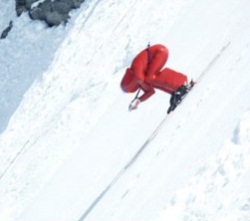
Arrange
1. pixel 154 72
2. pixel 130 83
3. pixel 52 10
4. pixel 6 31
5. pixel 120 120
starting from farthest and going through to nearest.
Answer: pixel 6 31
pixel 52 10
pixel 120 120
pixel 130 83
pixel 154 72

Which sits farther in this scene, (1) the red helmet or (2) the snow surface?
(1) the red helmet

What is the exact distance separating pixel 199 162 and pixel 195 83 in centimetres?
308

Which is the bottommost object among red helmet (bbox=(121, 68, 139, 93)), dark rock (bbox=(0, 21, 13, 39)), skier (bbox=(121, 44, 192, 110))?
dark rock (bbox=(0, 21, 13, 39))

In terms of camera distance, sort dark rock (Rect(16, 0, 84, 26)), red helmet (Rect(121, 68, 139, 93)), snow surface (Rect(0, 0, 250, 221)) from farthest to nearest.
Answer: dark rock (Rect(16, 0, 84, 26)), red helmet (Rect(121, 68, 139, 93)), snow surface (Rect(0, 0, 250, 221))

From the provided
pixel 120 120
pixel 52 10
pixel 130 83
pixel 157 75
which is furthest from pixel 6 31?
pixel 157 75

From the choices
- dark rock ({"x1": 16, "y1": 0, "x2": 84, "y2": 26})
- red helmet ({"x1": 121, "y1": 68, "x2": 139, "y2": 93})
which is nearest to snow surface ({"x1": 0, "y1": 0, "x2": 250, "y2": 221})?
Answer: dark rock ({"x1": 16, "y1": 0, "x2": 84, "y2": 26})

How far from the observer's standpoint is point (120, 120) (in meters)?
10.8

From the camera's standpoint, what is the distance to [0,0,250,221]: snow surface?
5.49 m

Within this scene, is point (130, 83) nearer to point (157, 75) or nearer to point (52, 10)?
point (157, 75)

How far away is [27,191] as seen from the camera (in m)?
11.5

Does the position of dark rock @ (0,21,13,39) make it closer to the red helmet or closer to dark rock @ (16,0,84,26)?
dark rock @ (16,0,84,26)

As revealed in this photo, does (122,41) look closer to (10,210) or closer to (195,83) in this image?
(10,210)

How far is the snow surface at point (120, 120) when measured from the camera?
5.49 metres

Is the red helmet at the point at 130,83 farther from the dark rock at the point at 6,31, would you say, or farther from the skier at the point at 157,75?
the dark rock at the point at 6,31
